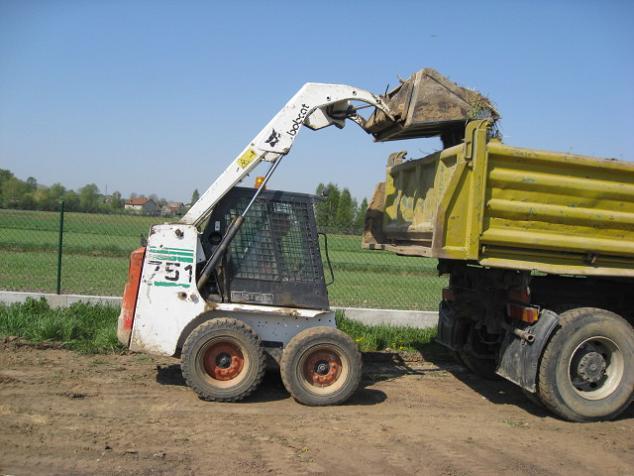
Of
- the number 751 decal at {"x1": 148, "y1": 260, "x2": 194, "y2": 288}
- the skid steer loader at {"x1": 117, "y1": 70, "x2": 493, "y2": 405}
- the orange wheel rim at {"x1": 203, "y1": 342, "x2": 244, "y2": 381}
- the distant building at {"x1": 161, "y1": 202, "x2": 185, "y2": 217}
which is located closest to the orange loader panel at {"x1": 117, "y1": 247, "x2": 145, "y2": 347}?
the skid steer loader at {"x1": 117, "y1": 70, "x2": 493, "y2": 405}

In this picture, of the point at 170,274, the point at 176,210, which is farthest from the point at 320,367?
the point at 176,210

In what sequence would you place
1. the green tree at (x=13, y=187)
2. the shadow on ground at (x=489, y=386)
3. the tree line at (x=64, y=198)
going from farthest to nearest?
the green tree at (x=13, y=187)
the tree line at (x=64, y=198)
the shadow on ground at (x=489, y=386)

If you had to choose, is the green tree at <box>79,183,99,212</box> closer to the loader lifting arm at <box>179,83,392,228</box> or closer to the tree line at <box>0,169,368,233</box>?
the tree line at <box>0,169,368,233</box>

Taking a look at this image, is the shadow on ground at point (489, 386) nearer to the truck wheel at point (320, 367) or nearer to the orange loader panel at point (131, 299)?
the truck wheel at point (320, 367)

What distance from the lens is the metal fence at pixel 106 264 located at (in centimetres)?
1195

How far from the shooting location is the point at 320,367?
5.91 meters

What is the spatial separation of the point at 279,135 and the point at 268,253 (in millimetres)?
1182

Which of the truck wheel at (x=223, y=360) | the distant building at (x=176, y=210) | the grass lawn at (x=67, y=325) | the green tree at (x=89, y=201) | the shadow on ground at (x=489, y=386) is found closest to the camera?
the truck wheel at (x=223, y=360)

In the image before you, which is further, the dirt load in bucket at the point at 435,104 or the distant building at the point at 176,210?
the distant building at the point at 176,210

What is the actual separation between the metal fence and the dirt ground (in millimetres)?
2858

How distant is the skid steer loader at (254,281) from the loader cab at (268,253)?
0.03 ft

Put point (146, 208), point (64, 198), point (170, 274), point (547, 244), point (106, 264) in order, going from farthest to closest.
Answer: point (64, 198)
point (146, 208)
point (106, 264)
point (170, 274)
point (547, 244)

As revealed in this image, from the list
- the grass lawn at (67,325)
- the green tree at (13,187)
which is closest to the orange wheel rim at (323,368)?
the grass lawn at (67,325)

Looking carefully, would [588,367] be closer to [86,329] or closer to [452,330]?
[452,330]
